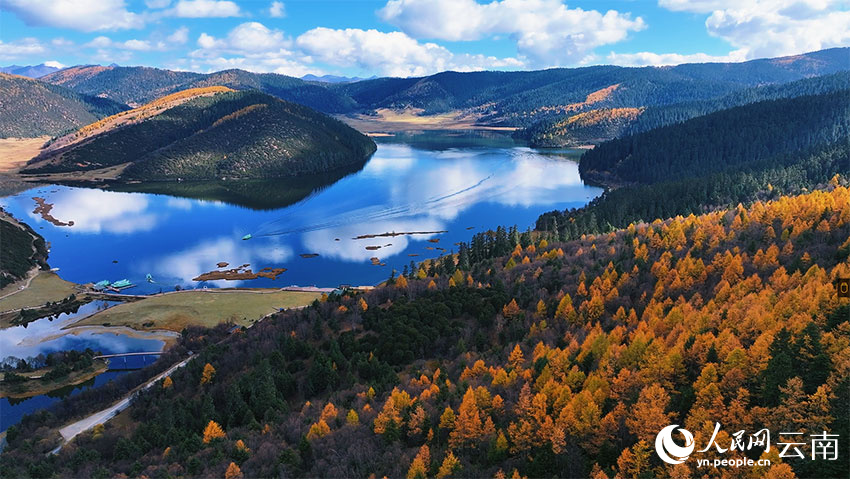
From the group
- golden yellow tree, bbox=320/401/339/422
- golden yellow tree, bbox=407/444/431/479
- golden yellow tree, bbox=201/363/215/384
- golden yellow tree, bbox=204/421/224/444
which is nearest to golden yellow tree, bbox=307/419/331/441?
golden yellow tree, bbox=320/401/339/422

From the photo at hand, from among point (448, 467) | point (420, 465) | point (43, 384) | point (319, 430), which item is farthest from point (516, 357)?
point (43, 384)

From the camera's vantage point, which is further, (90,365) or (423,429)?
(90,365)

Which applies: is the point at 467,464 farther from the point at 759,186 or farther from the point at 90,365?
the point at 759,186

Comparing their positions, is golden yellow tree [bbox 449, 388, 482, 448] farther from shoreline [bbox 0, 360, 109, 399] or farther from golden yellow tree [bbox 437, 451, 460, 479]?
shoreline [bbox 0, 360, 109, 399]

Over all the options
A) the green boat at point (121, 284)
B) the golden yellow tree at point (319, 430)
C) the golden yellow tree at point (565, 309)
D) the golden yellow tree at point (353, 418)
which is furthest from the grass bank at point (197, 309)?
the golden yellow tree at point (565, 309)

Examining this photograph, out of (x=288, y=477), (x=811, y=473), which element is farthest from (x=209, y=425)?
(x=811, y=473)

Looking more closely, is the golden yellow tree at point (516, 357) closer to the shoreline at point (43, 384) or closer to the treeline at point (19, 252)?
the shoreline at point (43, 384)
